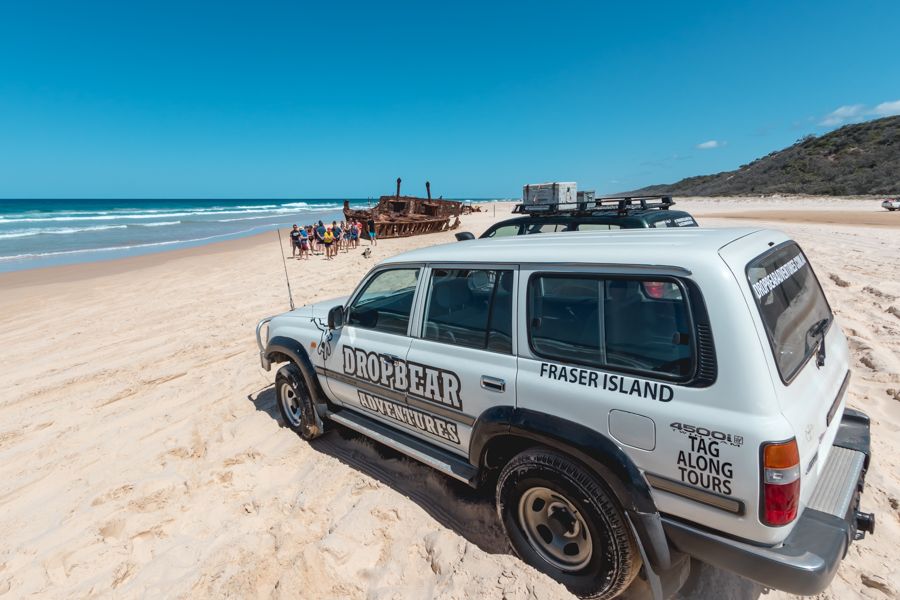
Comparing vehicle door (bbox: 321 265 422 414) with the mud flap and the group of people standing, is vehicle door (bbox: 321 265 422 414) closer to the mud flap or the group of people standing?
the mud flap

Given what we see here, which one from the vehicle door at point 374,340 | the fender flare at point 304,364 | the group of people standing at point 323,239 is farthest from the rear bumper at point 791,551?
the group of people standing at point 323,239

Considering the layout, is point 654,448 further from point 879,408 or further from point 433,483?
point 879,408

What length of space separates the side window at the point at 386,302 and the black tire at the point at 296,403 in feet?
3.15

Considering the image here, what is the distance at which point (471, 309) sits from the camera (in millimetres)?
2949

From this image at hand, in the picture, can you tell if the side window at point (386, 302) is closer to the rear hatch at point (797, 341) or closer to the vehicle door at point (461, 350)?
the vehicle door at point (461, 350)

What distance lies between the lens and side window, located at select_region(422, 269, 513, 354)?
2705mm

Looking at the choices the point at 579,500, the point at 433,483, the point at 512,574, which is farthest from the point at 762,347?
the point at 433,483

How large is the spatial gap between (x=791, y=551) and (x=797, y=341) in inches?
36.5

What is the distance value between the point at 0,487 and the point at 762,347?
217 inches

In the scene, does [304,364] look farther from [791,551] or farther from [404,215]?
[404,215]

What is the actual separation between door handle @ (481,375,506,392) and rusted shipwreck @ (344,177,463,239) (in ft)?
72.0

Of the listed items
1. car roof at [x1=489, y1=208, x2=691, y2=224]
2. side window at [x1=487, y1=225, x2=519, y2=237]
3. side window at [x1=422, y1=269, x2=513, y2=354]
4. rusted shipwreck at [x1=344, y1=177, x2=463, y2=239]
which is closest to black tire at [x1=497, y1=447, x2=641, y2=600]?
side window at [x1=422, y1=269, x2=513, y2=354]

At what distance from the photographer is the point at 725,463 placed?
1.87m

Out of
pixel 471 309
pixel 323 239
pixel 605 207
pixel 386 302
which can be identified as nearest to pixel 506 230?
pixel 605 207
